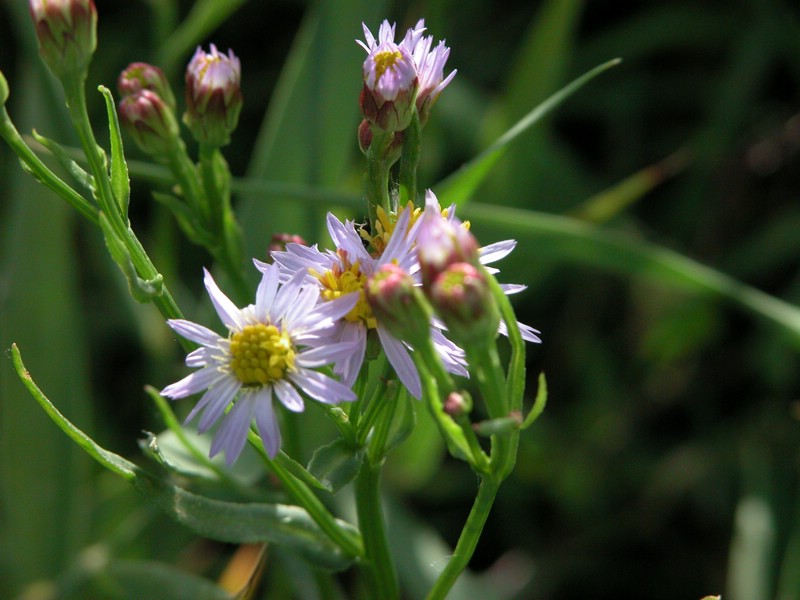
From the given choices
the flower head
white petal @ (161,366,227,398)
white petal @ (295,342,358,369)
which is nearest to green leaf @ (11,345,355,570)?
white petal @ (161,366,227,398)

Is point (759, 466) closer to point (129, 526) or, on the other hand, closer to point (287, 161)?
point (287, 161)

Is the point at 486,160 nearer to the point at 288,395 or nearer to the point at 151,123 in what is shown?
the point at 151,123

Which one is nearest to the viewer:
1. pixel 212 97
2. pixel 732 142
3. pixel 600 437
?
pixel 212 97

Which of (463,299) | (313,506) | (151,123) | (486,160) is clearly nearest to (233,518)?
(313,506)

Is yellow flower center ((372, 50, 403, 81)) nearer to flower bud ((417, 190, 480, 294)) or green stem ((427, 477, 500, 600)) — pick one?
flower bud ((417, 190, 480, 294))

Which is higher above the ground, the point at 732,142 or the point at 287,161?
the point at 732,142

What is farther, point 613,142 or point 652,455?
point 613,142

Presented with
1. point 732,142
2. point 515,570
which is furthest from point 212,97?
point 732,142
